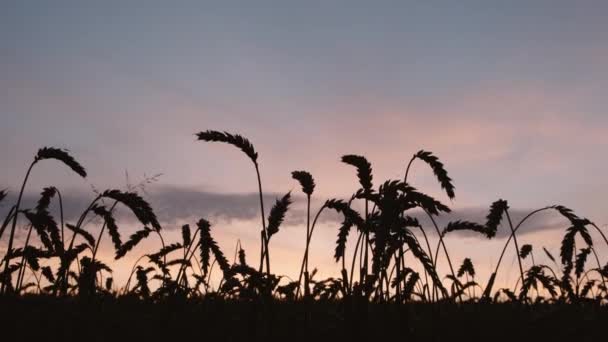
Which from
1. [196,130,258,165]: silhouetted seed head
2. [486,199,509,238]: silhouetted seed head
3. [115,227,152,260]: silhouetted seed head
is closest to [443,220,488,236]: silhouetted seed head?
[486,199,509,238]: silhouetted seed head

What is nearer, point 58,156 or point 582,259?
point 58,156

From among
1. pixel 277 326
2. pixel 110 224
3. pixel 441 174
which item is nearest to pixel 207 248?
pixel 110 224

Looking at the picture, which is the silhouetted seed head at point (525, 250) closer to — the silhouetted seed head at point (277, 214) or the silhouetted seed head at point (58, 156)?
the silhouetted seed head at point (277, 214)

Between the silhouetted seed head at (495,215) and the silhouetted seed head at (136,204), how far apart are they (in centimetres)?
321

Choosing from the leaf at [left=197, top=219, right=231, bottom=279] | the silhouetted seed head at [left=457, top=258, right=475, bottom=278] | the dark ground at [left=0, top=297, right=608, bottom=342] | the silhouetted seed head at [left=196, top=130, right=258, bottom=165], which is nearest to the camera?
the dark ground at [left=0, top=297, right=608, bottom=342]

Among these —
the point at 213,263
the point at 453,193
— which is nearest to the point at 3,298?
the point at 213,263

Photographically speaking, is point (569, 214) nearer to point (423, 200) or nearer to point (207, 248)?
point (423, 200)

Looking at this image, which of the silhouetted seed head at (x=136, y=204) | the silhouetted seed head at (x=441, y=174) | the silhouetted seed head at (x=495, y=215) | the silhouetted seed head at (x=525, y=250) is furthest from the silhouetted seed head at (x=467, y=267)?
the silhouetted seed head at (x=136, y=204)

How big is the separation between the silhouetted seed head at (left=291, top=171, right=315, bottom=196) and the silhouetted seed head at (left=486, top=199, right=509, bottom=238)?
1.82 m

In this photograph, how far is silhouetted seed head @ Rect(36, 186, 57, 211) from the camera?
683 cm

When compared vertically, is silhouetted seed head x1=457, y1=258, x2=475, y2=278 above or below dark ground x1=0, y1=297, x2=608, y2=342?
above

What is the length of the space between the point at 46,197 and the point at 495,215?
196 inches

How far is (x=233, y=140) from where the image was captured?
5.35 metres

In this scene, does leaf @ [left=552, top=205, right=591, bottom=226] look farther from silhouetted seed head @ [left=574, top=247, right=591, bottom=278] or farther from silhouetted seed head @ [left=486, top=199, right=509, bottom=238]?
silhouetted seed head @ [left=574, top=247, right=591, bottom=278]
